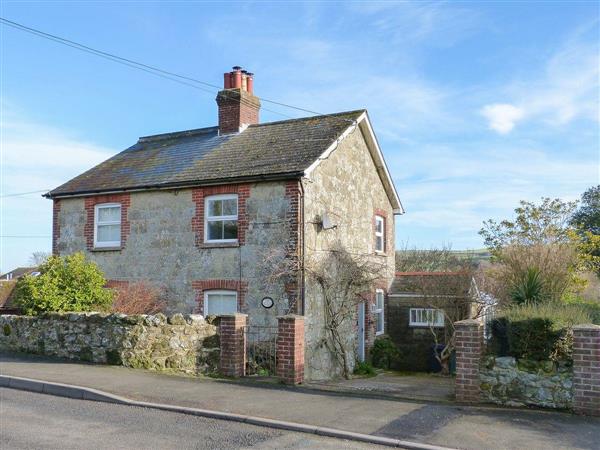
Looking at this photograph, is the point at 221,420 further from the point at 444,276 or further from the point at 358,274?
the point at 444,276

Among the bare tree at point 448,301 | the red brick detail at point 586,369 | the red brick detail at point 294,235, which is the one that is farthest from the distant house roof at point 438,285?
the red brick detail at point 586,369

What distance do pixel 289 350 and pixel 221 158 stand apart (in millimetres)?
8290

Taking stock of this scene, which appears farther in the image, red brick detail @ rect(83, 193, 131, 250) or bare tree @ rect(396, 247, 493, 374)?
bare tree @ rect(396, 247, 493, 374)

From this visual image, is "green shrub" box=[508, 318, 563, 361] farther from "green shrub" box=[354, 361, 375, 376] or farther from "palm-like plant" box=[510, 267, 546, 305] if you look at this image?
"green shrub" box=[354, 361, 375, 376]

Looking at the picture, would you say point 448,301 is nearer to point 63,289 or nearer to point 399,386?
point 399,386

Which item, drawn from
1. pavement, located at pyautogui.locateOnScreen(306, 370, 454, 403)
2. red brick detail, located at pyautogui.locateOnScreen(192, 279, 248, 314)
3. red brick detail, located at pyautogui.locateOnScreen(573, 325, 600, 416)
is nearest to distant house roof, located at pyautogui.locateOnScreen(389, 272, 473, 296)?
pavement, located at pyautogui.locateOnScreen(306, 370, 454, 403)

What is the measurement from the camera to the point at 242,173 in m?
16.1

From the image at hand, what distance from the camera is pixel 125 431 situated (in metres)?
7.78

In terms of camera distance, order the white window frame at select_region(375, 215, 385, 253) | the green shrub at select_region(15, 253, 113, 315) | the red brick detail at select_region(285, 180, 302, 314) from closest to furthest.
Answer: the green shrub at select_region(15, 253, 113, 315) < the red brick detail at select_region(285, 180, 302, 314) < the white window frame at select_region(375, 215, 385, 253)

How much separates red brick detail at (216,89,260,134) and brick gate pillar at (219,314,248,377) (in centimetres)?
936

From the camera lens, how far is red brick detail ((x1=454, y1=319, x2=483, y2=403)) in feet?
31.1

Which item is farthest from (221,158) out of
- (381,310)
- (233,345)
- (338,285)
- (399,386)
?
(399,386)

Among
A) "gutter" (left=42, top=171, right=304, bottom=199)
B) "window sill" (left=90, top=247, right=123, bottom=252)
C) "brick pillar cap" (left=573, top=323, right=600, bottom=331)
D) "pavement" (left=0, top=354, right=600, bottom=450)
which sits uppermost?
"gutter" (left=42, top=171, right=304, bottom=199)

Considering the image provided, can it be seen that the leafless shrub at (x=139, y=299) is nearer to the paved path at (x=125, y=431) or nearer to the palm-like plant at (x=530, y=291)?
the paved path at (x=125, y=431)
